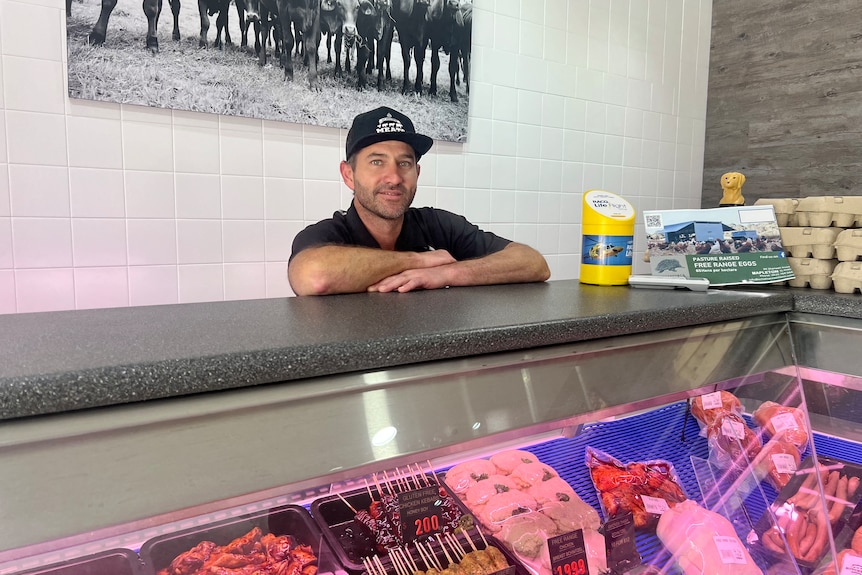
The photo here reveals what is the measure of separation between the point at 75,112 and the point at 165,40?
0.44m

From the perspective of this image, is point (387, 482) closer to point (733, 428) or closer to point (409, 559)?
point (409, 559)

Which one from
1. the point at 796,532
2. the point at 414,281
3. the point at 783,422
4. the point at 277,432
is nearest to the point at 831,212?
the point at 783,422

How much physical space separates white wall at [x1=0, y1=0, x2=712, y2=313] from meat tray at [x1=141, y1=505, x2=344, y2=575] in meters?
1.66

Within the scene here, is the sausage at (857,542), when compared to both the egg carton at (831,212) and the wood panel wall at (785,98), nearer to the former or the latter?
the egg carton at (831,212)

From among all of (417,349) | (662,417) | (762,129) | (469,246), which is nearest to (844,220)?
(662,417)

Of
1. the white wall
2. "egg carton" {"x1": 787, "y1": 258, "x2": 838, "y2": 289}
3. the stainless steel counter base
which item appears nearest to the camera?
the stainless steel counter base

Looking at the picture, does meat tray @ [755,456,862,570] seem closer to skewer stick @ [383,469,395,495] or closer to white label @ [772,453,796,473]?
white label @ [772,453,796,473]

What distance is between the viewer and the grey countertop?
0.58 m

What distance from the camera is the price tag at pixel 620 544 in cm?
112

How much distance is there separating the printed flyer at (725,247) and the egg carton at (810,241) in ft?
0.10

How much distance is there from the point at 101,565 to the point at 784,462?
135 centimetres

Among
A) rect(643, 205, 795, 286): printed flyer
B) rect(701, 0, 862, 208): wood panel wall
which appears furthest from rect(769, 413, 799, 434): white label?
rect(701, 0, 862, 208): wood panel wall

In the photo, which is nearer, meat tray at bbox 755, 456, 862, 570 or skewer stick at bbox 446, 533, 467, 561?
skewer stick at bbox 446, 533, 467, 561

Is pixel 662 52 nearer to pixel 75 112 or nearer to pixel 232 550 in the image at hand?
pixel 75 112
